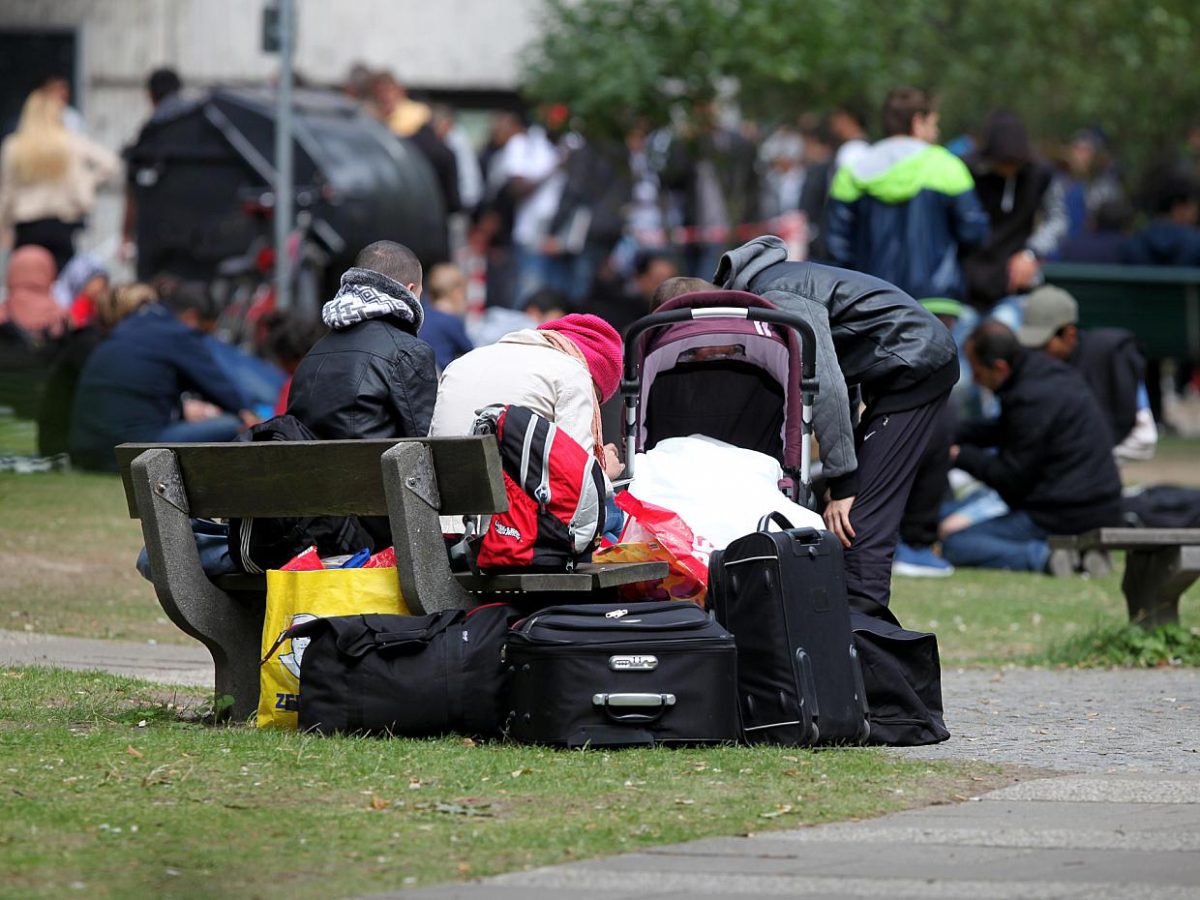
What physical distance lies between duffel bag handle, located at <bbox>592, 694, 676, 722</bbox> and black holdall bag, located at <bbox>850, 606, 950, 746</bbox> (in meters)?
0.77

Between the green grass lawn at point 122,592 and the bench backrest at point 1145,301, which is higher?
the bench backrest at point 1145,301

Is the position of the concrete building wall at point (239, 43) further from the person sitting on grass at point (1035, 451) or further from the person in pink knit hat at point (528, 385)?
the person in pink knit hat at point (528, 385)

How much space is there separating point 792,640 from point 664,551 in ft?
2.29

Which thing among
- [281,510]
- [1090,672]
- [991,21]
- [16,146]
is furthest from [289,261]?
[991,21]

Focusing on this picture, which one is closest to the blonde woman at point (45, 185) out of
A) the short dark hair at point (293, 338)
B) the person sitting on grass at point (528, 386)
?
the short dark hair at point (293, 338)

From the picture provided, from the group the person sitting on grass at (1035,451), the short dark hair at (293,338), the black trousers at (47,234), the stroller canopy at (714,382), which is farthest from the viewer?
the black trousers at (47,234)

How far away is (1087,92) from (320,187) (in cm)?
1340

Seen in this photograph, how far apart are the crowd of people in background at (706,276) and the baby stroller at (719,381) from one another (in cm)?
19

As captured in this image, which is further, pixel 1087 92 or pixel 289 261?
pixel 1087 92

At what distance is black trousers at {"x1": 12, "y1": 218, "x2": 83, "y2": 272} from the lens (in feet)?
68.1

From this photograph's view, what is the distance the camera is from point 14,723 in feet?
23.1

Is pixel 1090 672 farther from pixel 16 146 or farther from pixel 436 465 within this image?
pixel 16 146

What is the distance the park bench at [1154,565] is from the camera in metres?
9.62

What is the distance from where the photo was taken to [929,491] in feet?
41.8
